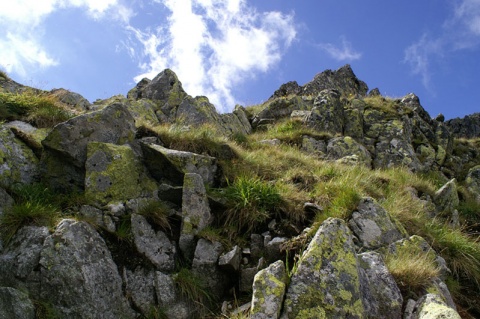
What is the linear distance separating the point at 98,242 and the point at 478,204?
1404 centimetres

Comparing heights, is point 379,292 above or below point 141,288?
above

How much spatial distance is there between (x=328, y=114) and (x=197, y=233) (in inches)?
555

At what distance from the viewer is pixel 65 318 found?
576 centimetres

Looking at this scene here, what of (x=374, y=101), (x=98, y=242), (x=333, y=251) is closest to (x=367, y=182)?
(x=333, y=251)

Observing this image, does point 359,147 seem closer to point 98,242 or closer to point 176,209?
point 176,209

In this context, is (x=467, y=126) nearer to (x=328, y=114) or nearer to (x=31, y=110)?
(x=328, y=114)

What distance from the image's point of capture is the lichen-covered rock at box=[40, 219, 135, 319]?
590cm

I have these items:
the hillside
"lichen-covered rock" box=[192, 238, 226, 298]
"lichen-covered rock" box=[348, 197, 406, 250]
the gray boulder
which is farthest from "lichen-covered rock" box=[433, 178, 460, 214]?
the gray boulder

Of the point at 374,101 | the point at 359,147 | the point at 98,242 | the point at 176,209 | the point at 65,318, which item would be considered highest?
the point at 374,101

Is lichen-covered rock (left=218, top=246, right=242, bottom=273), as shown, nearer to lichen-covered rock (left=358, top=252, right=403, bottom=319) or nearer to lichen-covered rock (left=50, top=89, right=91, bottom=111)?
lichen-covered rock (left=358, top=252, right=403, bottom=319)

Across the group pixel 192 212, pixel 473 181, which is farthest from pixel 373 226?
pixel 473 181

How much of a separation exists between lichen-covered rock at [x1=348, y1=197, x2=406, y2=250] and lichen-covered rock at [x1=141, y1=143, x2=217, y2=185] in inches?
144

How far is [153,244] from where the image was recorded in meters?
7.29

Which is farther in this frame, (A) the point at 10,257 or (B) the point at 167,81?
(B) the point at 167,81
